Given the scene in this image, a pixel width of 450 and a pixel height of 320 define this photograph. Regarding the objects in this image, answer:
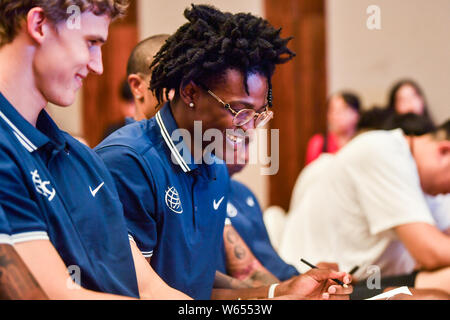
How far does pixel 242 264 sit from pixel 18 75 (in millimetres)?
1066

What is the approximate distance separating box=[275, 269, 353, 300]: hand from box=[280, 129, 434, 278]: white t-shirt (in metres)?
0.59

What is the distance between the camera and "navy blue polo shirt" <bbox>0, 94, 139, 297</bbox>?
0.88 metres

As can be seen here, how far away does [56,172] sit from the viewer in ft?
3.37

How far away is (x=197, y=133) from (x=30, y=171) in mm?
519

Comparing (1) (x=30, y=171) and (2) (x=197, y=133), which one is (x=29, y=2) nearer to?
(1) (x=30, y=171)

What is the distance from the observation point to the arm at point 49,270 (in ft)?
2.84

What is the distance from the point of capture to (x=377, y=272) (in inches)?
80.7

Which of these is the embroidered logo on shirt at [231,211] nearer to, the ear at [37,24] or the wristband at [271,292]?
the wristband at [271,292]

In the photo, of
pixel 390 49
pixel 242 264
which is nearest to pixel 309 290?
pixel 242 264

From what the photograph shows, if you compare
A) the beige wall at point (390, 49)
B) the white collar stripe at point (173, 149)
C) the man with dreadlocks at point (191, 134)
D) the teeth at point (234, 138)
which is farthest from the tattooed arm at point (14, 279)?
the beige wall at point (390, 49)

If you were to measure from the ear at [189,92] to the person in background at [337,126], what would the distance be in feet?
8.80

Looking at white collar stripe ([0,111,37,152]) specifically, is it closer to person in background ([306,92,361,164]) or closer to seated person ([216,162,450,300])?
seated person ([216,162,450,300])

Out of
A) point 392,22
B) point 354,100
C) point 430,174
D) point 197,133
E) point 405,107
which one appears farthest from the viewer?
point 354,100
